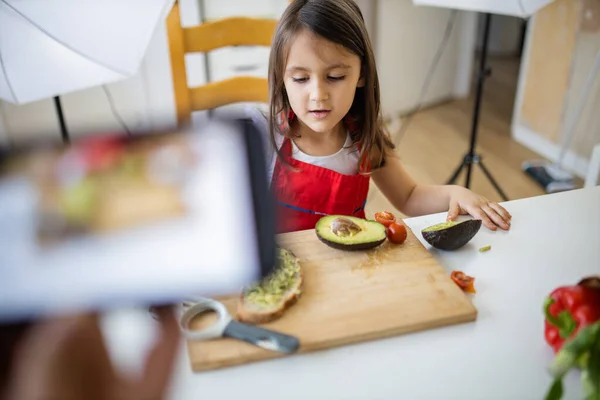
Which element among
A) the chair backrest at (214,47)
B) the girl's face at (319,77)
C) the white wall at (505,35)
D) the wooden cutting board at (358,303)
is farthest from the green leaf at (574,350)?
the white wall at (505,35)

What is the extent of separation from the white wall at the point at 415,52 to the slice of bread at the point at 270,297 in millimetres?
2590

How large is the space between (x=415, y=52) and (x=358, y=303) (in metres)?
2.85

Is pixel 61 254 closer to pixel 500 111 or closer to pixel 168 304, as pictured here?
pixel 168 304

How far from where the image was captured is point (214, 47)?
1443 millimetres

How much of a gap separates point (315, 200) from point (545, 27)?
2149 mm

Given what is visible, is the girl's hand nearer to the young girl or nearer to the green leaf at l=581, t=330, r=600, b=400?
the young girl

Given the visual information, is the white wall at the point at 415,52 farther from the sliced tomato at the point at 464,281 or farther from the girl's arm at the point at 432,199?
the sliced tomato at the point at 464,281

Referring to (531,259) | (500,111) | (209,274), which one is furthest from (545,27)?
(209,274)

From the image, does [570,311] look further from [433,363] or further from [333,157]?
[333,157]

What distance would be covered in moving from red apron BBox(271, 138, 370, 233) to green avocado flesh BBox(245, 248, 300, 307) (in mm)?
417

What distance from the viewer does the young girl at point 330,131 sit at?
0.99m

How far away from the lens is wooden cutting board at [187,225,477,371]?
0.65 metres

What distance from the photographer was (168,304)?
0.48 metres

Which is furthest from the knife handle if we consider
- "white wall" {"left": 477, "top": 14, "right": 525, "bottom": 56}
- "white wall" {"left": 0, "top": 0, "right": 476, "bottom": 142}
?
"white wall" {"left": 477, "top": 14, "right": 525, "bottom": 56}
